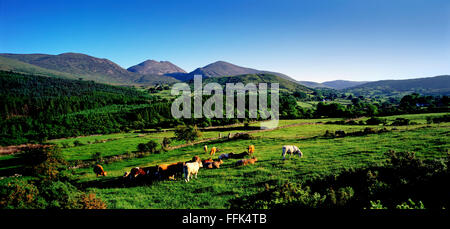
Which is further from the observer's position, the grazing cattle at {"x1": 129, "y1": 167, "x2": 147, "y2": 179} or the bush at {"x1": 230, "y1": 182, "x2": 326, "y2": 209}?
the grazing cattle at {"x1": 129, "y1": 167, "x2": 147, "y2": 179}

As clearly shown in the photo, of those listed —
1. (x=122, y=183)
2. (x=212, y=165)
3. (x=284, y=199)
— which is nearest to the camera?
(x=284, y=199)

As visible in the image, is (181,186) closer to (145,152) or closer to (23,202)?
(23,202)

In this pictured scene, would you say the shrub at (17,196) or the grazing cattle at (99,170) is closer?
the shrub at (17,196)

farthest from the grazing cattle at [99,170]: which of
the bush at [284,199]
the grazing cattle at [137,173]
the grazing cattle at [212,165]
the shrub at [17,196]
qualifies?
the bush at [284,199]

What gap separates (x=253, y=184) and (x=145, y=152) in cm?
3114

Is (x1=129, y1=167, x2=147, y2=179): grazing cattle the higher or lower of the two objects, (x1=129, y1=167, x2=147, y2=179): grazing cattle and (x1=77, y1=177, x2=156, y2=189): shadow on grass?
the higher

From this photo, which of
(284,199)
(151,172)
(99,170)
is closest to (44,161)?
(99,170)

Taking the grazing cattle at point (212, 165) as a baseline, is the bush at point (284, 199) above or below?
above

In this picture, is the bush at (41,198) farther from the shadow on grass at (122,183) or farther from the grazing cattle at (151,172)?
the grazing cattle at (151,172)

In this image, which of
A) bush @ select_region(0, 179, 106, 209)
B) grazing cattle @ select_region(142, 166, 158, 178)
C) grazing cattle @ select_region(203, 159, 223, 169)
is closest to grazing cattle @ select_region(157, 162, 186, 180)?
grazing cattle @ select_region(142, 166, 158, 178)

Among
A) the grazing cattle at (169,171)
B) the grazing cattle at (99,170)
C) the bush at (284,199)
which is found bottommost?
the grazing cattle at (99,170)

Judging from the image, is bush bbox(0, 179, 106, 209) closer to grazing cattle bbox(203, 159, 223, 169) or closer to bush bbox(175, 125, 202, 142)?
grazing cattle bbox(203, 159, 223, 169)

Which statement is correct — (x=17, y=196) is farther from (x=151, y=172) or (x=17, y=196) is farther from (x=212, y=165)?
(x=212, y=165)
